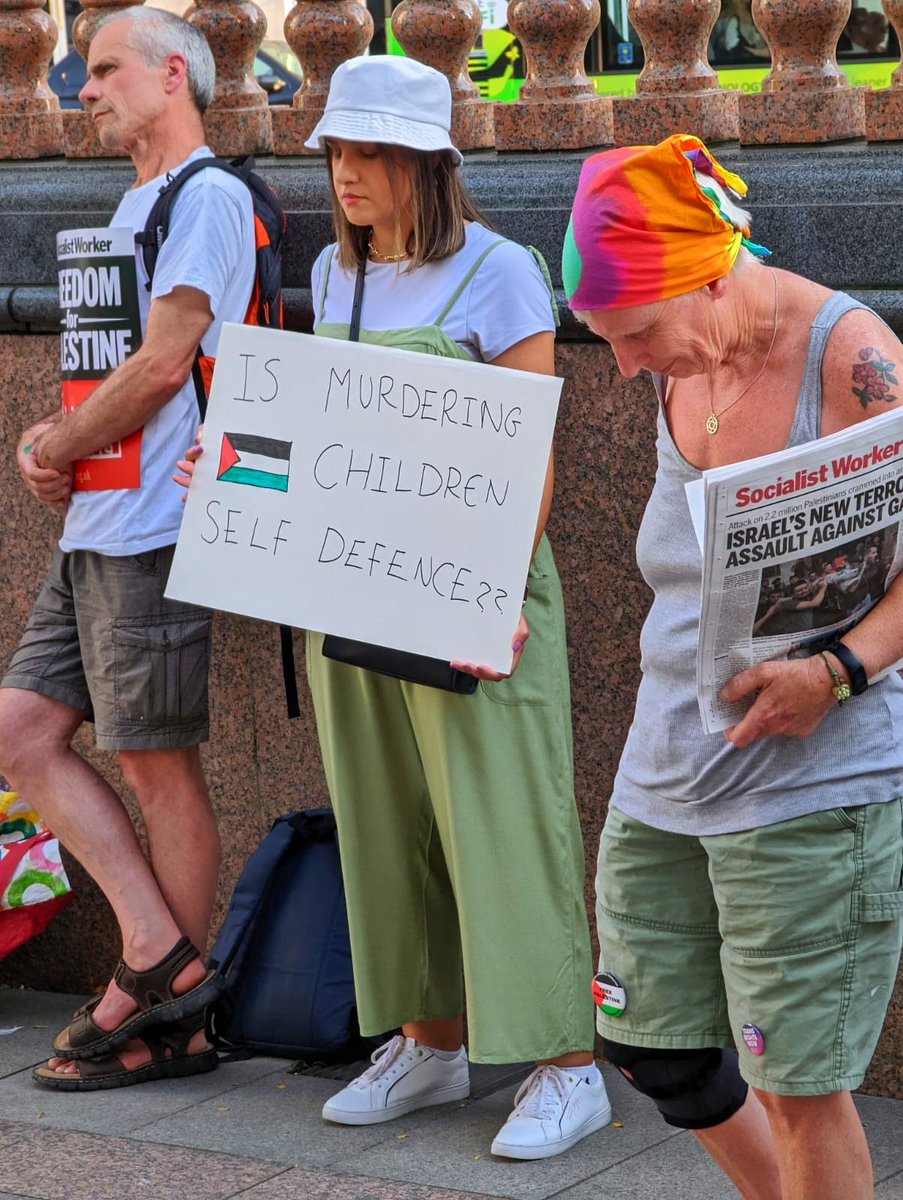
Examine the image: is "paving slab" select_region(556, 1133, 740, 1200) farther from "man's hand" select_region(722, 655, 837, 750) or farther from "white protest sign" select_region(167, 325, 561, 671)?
"man's hand" select_region(722, 655, 837, 750)

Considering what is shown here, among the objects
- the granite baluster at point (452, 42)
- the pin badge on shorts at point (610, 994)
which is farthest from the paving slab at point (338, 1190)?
the granite baluster at point (452, 42)

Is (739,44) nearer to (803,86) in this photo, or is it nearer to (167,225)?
(803,86)

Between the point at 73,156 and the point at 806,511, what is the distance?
10.7 feet

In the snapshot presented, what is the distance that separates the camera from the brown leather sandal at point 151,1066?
14.1 ft

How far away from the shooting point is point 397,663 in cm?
357

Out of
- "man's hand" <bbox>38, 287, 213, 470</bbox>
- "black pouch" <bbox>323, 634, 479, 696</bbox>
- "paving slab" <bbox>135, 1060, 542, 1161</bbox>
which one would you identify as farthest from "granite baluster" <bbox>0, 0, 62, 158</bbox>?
"paving slab" <bbox>135, 1060, 542, 1161</bbox>

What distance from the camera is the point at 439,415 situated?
3.47m

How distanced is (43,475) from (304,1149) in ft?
5.26

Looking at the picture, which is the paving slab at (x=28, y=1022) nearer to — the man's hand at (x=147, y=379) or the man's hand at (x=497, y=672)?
the man's hand at (x=147, y=379)

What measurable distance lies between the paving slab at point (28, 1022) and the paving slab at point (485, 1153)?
1110 millimetres

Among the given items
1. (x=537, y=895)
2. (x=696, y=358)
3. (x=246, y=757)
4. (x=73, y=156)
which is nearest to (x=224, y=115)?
(x=73, y=156)

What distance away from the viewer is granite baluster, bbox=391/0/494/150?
4398 mm

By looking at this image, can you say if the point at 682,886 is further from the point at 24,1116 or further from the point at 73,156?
the point at 73,156

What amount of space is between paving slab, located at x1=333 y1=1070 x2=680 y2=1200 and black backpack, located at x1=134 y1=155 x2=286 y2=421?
5.34ft
